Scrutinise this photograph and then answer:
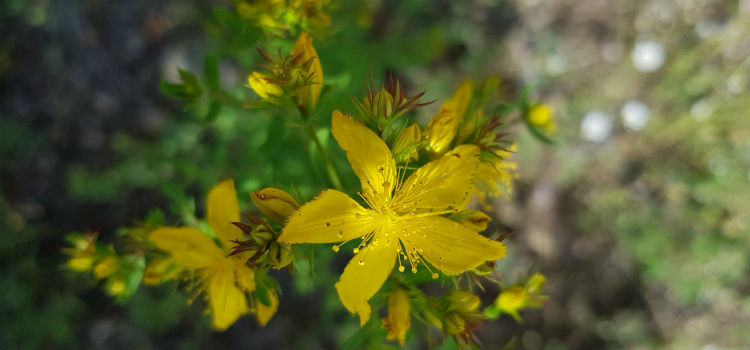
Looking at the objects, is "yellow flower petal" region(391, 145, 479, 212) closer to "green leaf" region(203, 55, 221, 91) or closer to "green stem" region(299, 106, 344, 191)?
"green stem" region(299, 106, 344, 191)

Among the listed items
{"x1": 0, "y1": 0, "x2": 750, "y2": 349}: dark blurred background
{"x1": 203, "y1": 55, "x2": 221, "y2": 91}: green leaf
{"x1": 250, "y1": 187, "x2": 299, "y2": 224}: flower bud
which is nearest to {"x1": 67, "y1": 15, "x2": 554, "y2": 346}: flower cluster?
{"x1": 250, "y1": 187, "x2": 299, "y2": 224}: flower bud

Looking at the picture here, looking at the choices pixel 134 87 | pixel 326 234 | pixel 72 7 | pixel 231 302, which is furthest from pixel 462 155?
pixel 72 7

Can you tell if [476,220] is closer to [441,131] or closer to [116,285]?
[441,131]

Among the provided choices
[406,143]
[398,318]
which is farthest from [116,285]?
[406,143]

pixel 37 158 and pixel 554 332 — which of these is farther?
pixel 554 332

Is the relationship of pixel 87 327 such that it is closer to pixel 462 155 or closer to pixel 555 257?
pixel 462 155

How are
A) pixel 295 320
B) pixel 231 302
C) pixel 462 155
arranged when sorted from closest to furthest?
pixel 462 155
pixel 231 302
pixel 295 320

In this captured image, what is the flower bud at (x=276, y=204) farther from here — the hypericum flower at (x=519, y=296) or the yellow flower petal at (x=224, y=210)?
the hypericum flower at (x=519, y=296)

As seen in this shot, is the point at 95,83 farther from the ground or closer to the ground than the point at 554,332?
farther from the ground
